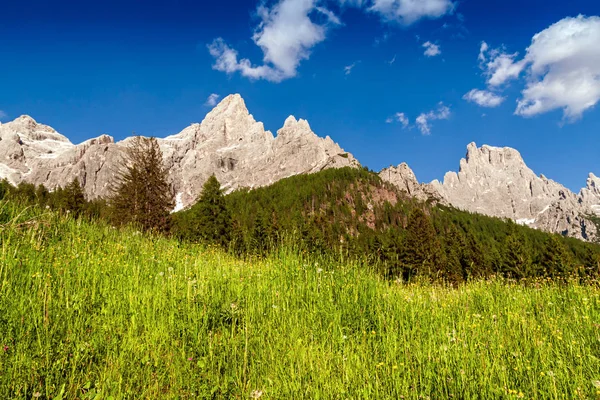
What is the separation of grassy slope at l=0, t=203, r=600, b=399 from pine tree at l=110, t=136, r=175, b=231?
24.1 metres

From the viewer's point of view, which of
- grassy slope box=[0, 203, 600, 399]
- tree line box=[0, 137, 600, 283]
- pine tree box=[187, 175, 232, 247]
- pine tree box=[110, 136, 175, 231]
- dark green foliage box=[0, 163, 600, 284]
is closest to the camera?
grassy slope box=[0, 203, 600, 399]

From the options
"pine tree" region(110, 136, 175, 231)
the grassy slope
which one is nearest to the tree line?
"pine tree" region(110, 136, 175, 231)

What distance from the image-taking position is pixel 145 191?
30.3 meters

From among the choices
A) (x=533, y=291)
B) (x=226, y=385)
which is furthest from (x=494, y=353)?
(x=533, y=291)

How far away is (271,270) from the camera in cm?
710

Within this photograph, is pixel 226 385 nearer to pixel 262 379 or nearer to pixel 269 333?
pixel 262 379

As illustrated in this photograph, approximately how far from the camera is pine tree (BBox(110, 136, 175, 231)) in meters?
29.5

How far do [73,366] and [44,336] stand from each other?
69 centimetres

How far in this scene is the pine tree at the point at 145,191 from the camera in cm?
2952

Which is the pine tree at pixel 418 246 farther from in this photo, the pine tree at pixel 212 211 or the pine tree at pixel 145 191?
the pine tree at pixel 145 191

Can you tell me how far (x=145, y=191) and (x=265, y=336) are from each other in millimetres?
29654

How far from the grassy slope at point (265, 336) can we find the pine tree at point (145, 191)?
24.1 meters

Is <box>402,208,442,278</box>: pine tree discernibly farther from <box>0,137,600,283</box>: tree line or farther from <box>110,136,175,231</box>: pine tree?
<box>110,136,175,231</box>: pine tree

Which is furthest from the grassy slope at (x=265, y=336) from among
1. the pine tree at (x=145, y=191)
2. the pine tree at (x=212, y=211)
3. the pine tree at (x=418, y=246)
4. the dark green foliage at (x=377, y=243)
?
the pine tree at (x=418, y=246)
